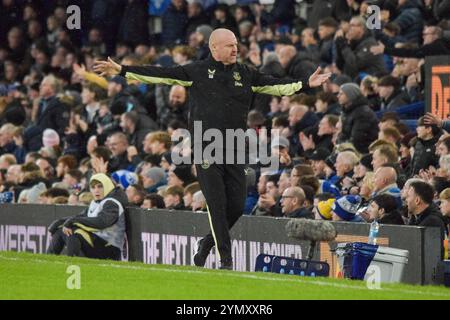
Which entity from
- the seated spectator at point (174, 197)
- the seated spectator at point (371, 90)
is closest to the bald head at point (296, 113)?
the seated spectator at point (371, 90)

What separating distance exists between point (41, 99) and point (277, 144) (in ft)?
27.2

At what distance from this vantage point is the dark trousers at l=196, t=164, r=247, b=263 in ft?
39.1

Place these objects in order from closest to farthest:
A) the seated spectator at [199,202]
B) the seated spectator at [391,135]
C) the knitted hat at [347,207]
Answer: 1. the knitted hat at [347,207]
2. the seated spectator at [391,135]
3. the seated spectator at [199,202]

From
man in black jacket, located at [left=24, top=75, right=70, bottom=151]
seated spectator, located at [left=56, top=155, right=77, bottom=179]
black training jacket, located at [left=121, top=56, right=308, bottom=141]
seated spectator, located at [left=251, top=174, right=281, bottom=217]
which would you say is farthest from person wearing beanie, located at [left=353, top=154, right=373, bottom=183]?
man in black jacket, located at [left=24, top=75, right=70, bottom=151]

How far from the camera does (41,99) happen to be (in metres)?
24.2

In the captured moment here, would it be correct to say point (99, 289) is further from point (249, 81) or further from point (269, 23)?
point (269, 23)

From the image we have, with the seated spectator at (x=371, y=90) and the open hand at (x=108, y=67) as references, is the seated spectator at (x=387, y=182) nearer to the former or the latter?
the open hand at (x=108, y=67)

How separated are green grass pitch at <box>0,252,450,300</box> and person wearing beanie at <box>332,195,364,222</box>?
6.12 feet

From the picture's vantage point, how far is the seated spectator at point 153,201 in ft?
55.4

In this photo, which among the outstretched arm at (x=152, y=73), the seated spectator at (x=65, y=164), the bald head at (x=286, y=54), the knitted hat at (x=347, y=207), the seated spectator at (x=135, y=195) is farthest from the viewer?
the seated spectator at (x=65, y=164)

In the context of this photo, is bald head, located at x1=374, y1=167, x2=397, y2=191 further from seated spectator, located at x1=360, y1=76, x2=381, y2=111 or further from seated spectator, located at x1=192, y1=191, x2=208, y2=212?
seated spectator, located at x1=360, y1=76, x2=381, y2=111

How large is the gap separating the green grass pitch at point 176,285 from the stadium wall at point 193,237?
0.98 metres

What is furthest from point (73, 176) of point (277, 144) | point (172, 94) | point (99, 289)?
point (99, 289)

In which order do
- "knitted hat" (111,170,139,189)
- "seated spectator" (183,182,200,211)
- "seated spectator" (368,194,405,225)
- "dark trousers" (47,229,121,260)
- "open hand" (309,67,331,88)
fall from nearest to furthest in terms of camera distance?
"open hand" (309,67,331,88) → "seated spectator" (368,194,405,225) → "dark trousers" (47,229,121,260) → "seated spectator" (183,182,200,211) → "knitted hat" (111,170,139,189)
